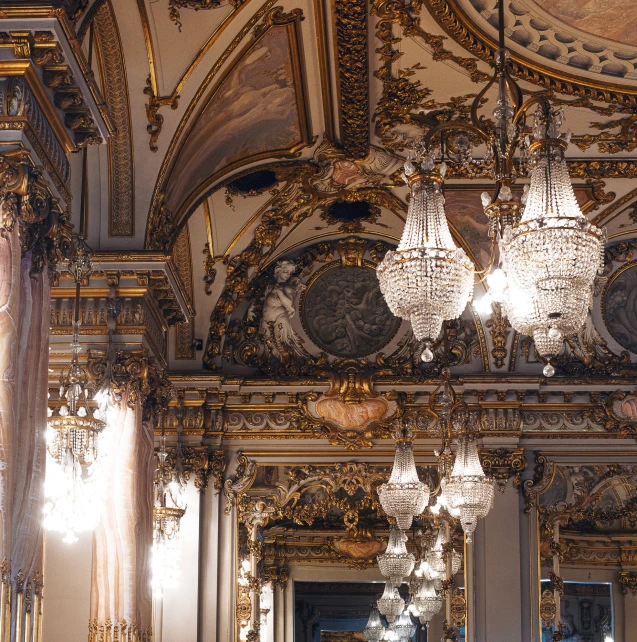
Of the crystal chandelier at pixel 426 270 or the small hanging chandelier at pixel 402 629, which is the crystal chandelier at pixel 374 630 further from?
the crystal chandelier at pixel 426 270

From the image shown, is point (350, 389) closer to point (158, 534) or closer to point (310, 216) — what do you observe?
point (310, 216)

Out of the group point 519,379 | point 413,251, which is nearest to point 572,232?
point 413,251

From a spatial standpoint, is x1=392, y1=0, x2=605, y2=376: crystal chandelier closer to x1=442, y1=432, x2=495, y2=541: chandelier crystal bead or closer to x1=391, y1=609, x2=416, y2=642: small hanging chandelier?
x1=442, y1=432, x2=495, y2=541: chandelier crystal bead

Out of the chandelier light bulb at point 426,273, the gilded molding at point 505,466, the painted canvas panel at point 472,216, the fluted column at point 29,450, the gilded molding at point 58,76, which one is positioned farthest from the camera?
the gilded molding at point 505,466

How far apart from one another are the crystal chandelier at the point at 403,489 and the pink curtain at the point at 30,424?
6.20m

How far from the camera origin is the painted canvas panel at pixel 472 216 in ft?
49.4

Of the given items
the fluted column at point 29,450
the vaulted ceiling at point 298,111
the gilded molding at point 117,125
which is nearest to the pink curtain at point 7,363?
the fluted column at point 29,450

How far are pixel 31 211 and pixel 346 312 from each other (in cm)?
941

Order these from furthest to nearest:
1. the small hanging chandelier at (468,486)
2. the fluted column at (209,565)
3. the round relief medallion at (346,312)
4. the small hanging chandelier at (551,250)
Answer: the round relief medallion at (346,312)
the fluted column at (209,565)
the small hanging chandelier at (468,486)
the small hanging chandelier at (551,250)

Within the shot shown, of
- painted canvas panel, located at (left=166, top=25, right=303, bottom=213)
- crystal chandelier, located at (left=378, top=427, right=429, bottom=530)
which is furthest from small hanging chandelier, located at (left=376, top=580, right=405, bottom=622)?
painted canvas panel, located at (left=166, top=25, right=303, bottom=213)

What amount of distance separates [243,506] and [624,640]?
38.9ft

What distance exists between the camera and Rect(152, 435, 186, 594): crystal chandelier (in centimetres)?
1325

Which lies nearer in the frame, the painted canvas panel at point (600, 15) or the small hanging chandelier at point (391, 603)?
the painted canvas panel at point (600, 15)

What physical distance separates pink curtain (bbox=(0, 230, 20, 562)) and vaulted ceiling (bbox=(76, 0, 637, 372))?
2.06 meters
